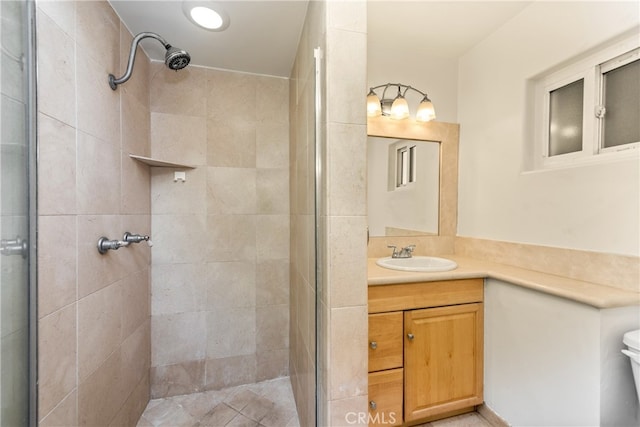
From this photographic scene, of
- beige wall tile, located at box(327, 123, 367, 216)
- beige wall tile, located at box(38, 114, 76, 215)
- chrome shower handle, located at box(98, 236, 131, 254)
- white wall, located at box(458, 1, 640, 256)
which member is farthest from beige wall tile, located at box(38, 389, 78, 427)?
white wall, located at box(458, 1, 640, 256)

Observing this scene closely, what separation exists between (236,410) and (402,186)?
1836mm

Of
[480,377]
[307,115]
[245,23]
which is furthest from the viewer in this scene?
[480,377]

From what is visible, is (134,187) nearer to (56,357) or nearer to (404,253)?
(56,357)

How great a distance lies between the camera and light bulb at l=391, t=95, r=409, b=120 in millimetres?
1756

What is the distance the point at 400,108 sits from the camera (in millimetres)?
1756

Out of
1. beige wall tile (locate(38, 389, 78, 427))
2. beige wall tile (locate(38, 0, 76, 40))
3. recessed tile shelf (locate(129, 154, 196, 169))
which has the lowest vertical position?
beige wall tile (locate(38, 389, 78, 427))

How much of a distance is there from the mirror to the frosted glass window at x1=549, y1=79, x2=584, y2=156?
2.14ft

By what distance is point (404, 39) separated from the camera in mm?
1746

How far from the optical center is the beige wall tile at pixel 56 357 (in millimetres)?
823

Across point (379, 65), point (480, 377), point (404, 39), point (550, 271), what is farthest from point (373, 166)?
point (480, 377)

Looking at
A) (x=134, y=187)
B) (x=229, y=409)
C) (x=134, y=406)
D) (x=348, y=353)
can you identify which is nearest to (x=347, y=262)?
(x=348, y=353)

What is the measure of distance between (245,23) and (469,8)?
1.30 m

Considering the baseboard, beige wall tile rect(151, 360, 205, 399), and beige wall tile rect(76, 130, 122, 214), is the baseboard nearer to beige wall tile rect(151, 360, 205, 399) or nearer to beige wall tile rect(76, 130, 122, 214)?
beige wall tile rect(151, 360, 205, 399)

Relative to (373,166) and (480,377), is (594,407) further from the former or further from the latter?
(373,166)
